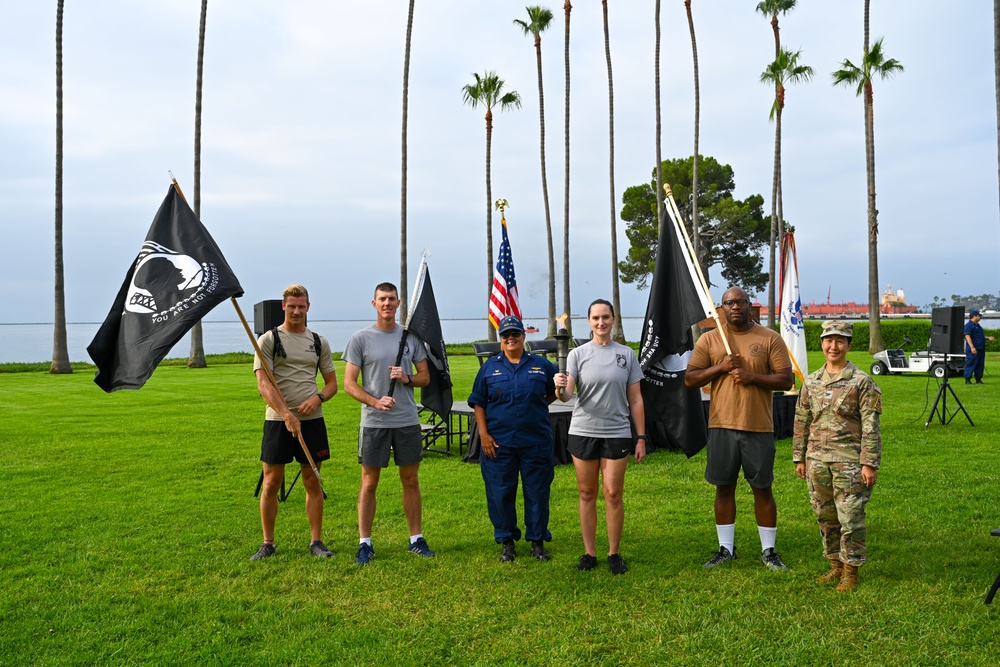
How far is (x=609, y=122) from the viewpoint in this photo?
37.6m

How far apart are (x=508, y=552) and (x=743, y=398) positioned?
6.65 feet

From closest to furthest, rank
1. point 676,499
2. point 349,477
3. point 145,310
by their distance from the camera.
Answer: point 145,310
point 676,499
point 349,477

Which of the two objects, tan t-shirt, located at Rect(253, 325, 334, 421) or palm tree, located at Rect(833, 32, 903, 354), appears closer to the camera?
tan t-shirt, located at Rect(253, 325, 334, 421)

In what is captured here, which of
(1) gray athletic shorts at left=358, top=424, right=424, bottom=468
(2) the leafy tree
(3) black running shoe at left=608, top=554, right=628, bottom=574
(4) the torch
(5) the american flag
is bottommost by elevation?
(3) black running shoe at left=608, top=554, right=628, bottom=574

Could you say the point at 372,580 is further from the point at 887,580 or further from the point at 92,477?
the point at 92,477

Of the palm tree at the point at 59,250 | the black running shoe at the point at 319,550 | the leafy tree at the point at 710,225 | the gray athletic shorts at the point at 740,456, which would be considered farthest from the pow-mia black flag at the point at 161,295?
the leafy tree at the point at 710,225

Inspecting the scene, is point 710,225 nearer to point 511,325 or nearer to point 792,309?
point 792,309

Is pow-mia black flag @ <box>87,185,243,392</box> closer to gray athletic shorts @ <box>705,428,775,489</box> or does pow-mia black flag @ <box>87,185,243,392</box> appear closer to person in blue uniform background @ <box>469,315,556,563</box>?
person in blue uniform background @ <box>469,315,556,563</box>

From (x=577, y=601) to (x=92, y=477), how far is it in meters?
6.60

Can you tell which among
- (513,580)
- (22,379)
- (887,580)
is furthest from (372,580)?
(22,379)

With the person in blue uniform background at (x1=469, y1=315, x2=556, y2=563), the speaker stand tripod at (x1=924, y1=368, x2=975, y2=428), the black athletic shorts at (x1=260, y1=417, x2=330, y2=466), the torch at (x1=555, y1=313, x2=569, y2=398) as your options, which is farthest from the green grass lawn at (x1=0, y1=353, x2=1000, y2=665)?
the speaker stand tripod at (x1=924, y1=368, x2=975, y2=428)

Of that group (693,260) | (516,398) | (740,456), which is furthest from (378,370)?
(740,456)

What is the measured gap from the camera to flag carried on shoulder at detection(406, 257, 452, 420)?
603cm

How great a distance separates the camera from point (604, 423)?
520 centimetres
